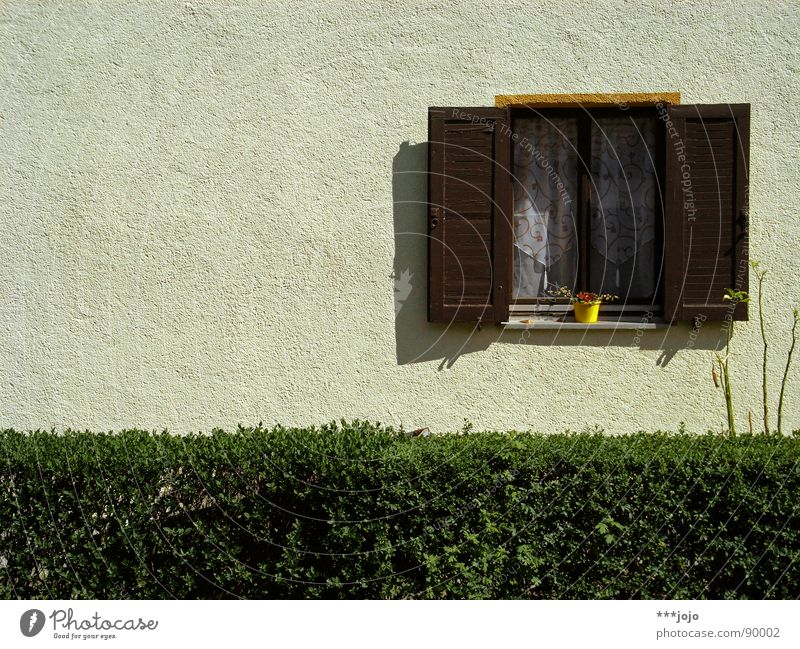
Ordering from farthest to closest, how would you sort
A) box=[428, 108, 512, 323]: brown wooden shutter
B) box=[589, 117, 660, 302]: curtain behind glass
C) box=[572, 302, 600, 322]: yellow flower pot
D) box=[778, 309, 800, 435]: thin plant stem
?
box=[589, 117, 660, 302]: curtain behind glass, box=[572, 302, 600, 322]: yellow flower pot, box=[428, 108, 512, 323]: brown wooden shutter, box=[778, 309, 800, 435]: thin plant stem

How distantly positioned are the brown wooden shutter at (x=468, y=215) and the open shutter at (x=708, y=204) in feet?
4.02

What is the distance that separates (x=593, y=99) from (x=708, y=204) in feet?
3.73

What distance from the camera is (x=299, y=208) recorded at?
18.4ft

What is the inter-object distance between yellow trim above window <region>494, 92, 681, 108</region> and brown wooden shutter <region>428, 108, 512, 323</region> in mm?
146

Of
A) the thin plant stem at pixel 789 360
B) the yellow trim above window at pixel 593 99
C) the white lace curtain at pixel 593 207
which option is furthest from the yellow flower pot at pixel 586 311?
the yellow trim above window at pixel 593 99

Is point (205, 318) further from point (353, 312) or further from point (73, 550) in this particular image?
point (73, 550)

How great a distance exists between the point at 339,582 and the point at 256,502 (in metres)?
0.62

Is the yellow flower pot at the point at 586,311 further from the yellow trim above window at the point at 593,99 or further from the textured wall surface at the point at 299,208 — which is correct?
the yellow trim above window at the point at 593,99

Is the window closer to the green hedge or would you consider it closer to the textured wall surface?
the textured wall surface

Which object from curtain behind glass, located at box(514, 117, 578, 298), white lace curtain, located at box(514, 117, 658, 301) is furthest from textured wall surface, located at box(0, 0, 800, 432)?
curtain behind glass, located at box(514, 117, 578, 298)

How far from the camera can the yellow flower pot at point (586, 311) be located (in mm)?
5586

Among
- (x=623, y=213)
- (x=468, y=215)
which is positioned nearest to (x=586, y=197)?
(x=623, y=213)

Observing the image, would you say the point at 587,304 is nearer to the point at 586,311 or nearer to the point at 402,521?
the point at 586,311

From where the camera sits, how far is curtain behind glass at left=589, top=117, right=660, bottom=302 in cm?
574
